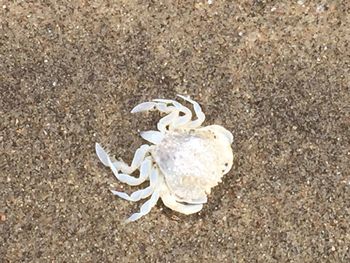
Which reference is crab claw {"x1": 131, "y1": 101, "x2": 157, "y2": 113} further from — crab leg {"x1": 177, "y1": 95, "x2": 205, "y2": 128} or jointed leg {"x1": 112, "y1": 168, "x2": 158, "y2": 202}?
jointed leg {"x1": 112, "y1": 168, "x2": 158, "y2": 202}

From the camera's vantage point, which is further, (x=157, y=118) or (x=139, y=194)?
(x=157, y=118)

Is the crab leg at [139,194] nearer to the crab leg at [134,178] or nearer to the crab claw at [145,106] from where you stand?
the crab leg at [134,178]

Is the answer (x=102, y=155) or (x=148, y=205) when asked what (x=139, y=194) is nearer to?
(x=148, y=205)

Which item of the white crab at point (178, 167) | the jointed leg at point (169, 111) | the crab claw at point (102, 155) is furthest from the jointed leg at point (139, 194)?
the jointed leg at point (169, 111)

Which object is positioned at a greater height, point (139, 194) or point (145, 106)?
point (145, 106)

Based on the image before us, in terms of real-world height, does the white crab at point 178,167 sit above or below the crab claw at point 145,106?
below

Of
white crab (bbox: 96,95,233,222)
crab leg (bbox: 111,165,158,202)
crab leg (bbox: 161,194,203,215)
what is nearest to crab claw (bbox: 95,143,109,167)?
white crab (bbox: 96,95,233,222)

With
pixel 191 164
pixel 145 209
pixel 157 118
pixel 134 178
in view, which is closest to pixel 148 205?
pixel 145 209

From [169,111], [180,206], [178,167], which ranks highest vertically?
[169,111]
